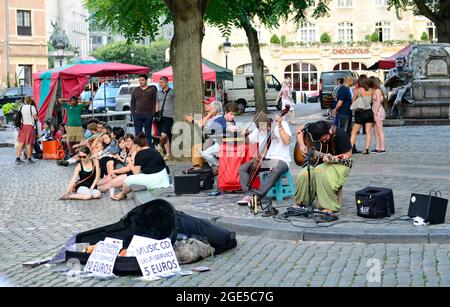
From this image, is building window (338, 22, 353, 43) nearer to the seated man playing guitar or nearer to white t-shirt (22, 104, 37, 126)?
white t-shirt (22, 104, 37, 126)

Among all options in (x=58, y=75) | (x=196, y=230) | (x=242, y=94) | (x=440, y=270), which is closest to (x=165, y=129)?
(x=58, y=75)

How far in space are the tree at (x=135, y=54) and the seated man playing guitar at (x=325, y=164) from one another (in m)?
89.3

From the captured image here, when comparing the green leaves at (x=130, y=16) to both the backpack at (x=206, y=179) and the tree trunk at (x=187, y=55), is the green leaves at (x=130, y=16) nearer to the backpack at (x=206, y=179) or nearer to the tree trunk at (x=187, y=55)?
the tree trunk at (x=187, y=55)

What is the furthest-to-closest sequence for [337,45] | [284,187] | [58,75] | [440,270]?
1. [337,45]
2. [58,75]
3. [284,187]
4. [440,270]

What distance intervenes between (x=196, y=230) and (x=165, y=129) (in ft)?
36.7

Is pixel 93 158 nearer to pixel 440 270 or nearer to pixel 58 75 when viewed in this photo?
pixel 440 270

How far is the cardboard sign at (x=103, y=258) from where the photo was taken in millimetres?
8375

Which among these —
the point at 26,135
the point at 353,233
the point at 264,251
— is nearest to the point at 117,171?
the point at 264,251

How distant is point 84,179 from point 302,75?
69.0 m

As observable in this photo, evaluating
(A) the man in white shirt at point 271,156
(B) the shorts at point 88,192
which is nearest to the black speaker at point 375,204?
(A) the man in white shirt at point 271,156

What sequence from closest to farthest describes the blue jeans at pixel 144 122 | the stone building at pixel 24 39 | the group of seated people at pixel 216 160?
1. the group of seated people at pixel 216 160
2. the blue jeans at pixel 144 122
3. the stone building at pixel 24 39

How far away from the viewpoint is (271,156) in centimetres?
1257

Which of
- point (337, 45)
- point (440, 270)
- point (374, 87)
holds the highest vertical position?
point (337, 45)
